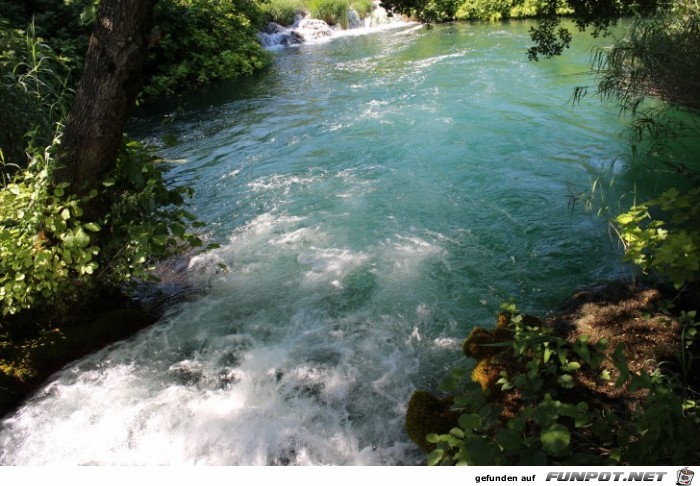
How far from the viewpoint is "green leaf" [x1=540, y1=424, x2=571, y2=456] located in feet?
6.35

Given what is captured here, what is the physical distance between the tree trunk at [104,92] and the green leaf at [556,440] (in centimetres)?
393

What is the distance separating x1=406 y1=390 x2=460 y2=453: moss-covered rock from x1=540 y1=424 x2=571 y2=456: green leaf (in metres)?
1.06

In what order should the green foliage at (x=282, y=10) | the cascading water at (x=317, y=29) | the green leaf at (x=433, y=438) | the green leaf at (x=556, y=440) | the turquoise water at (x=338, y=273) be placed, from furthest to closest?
the green foliage at (x=282, y=10)
the cascading water at (x=317, y=29)
the turquoise water at (x=338, y=273)
the green leaf at (x=433, y=438)
the green leaf at (x=556, y=440)

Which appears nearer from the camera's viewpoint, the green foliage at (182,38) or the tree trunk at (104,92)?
the tree trunk at (104,92)

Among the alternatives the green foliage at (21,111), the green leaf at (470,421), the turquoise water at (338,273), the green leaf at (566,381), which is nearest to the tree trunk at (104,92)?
the green foliage at (21,111)

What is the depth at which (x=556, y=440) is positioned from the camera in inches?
77.2

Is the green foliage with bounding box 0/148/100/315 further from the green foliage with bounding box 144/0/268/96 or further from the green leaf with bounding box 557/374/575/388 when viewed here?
the green foliage with bounding box 144/0/268/96

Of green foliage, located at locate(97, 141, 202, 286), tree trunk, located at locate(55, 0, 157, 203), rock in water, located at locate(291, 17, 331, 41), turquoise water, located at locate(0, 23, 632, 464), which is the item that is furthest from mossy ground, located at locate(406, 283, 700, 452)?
rock in water, located at locate(291, 17, 331, 41)

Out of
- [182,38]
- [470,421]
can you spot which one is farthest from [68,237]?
[182,38]

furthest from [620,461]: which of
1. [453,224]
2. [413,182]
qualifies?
[413,182]

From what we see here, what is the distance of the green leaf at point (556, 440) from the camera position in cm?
193

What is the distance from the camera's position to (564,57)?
517 inches

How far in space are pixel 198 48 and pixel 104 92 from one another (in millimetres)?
12929

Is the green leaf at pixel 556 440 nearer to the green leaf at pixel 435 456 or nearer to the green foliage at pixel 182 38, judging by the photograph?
the green leaf at pixel 435 456
